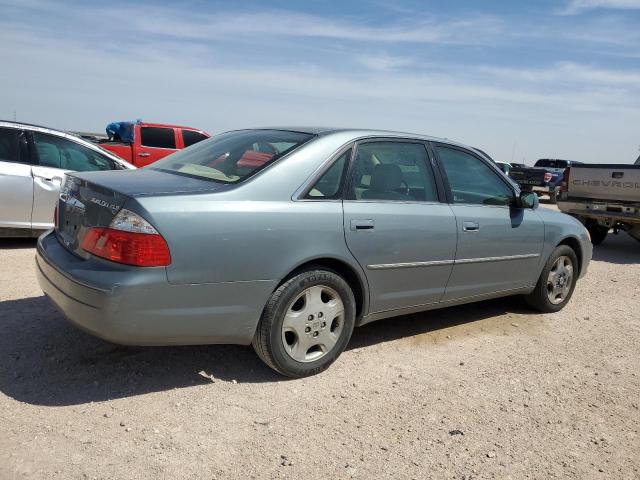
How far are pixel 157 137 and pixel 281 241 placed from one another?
1044 centimetres

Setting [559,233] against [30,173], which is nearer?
[559,233]

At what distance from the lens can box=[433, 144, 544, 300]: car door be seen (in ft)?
14.0

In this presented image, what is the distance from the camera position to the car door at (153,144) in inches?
492

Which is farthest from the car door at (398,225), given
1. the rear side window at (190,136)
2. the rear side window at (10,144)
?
the rear side window at (190,136)

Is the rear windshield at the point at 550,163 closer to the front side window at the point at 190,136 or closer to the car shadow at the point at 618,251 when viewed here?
the car shadow at the point at 618,251

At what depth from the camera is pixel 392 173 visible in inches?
156

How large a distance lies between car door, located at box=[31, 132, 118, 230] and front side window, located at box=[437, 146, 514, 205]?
4.58 meters

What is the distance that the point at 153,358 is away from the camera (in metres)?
3.67

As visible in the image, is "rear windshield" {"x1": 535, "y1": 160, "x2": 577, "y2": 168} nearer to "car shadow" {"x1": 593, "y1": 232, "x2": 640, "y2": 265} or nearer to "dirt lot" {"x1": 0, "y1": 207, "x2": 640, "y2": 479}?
"car shadow" {"x1": 593, "y1": 232, "x2": 640, "y2": 265}

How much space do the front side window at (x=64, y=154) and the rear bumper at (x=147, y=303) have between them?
3.98 meters

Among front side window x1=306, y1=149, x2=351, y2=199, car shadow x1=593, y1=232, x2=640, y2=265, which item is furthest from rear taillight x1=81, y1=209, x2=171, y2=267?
car shadow x1=593, y1=232, x2=640, y2=265

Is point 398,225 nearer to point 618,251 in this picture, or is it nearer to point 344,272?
point 344,272

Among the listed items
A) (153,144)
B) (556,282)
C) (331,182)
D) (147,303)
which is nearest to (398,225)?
(331,182)

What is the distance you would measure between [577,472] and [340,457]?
1140 millimetres
